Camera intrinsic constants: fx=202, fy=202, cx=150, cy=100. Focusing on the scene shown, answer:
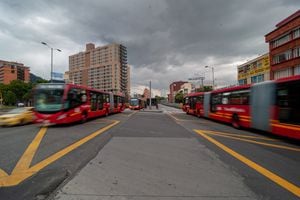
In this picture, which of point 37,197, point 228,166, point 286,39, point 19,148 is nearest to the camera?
point 37,197

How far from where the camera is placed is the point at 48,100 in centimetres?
1273

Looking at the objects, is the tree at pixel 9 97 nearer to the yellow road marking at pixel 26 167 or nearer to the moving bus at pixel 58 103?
the moving bus at pixel 58 103

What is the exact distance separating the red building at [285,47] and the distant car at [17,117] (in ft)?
112

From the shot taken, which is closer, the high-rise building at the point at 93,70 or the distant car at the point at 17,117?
the distant car at the point at 17,117

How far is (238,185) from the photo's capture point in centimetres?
400

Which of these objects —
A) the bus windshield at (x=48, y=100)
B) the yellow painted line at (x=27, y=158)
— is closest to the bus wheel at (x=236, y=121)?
the bus windshield at (x=48, y=100)

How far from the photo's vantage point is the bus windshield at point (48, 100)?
496 inches

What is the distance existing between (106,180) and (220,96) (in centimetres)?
1482

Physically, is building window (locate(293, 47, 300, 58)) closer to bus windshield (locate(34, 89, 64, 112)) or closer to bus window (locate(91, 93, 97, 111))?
bus window (locate(91, 93, 97, 111))

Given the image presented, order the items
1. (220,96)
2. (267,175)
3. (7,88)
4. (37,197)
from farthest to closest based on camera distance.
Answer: (7,88), (220,96), (267,175), (37,197)

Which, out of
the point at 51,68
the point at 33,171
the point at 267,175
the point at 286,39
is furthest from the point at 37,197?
the point at 286,39

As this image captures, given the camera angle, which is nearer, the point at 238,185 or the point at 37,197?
the point at 37,197

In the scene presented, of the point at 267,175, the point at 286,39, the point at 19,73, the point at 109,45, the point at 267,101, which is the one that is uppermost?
the point at 109,45

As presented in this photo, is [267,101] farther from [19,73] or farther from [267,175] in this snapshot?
[19,73]
